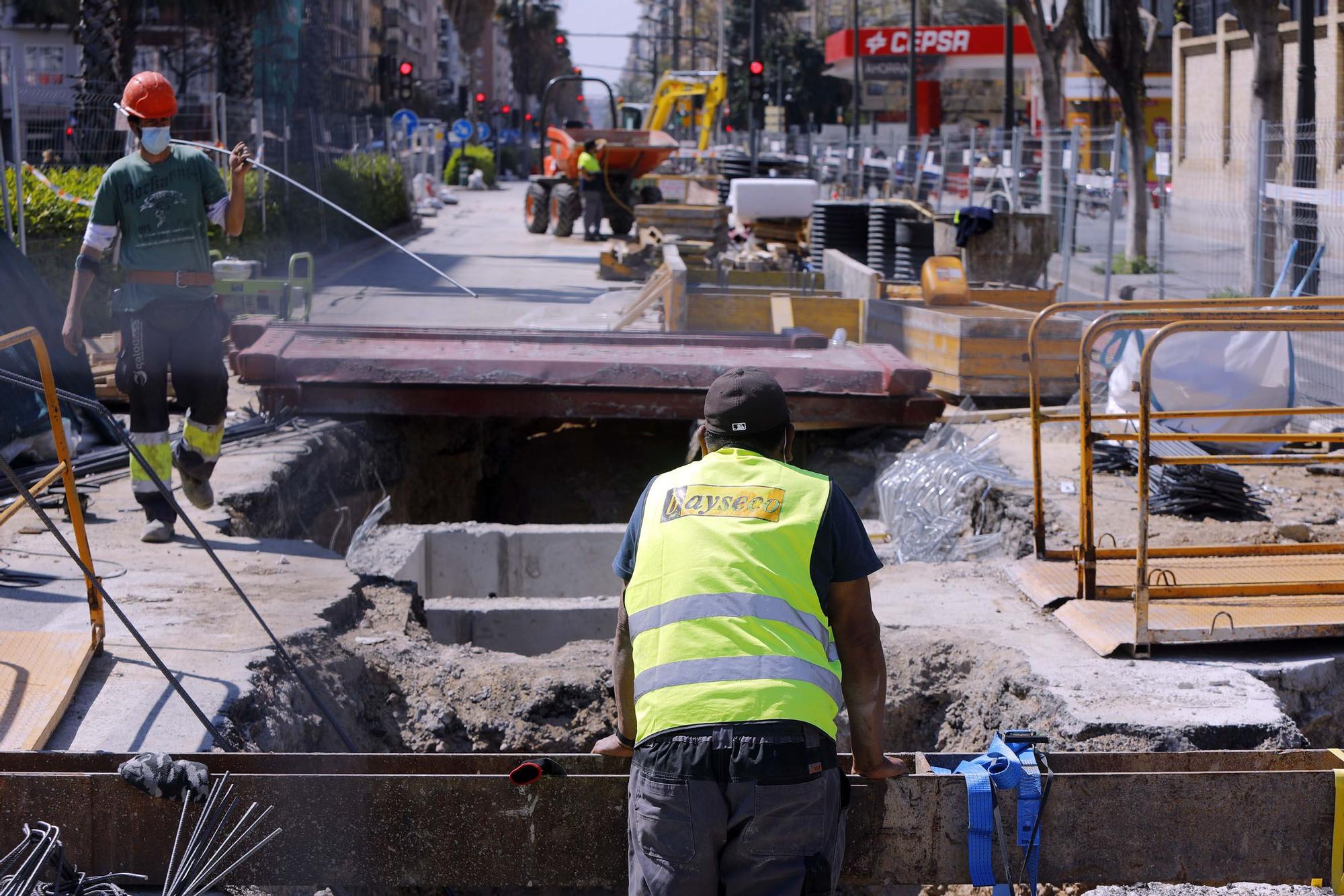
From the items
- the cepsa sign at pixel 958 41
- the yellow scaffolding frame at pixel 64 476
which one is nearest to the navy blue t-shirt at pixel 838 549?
the yellow scaffolding frame at pixel 64 476

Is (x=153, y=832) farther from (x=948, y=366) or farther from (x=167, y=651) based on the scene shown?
(x=948, y=366)

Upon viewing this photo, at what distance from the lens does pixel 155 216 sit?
6223 millimetres

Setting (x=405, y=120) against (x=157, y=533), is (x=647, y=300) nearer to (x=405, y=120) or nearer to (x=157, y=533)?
(x=157, y=533)

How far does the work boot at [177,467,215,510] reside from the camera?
6.74 meters

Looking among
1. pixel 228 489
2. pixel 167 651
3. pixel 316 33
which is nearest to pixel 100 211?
pixel 228 489

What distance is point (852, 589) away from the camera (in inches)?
117

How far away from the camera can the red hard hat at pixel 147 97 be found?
607cm

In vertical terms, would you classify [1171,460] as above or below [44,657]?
above

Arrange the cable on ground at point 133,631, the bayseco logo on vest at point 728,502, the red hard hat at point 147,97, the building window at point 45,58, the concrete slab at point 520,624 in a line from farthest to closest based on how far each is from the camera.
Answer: the building window at point 45,58, the concrete slab at point 520,624, the red hard hat at point 147,97, the cable on ground at point 133,631, the bayseco logo on vest at point 728,502

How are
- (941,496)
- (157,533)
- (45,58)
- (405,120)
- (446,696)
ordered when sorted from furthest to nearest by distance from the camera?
(45,58)
(405,120)
(941,496)
(157,533)
(446,696)

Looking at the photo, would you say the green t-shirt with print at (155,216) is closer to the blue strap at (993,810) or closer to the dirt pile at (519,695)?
the dirt pile at (519,695)

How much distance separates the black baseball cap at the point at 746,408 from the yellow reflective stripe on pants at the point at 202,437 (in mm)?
4256

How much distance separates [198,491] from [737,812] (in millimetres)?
4806

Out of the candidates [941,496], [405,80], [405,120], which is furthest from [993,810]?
[405,80]
